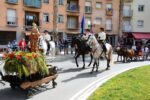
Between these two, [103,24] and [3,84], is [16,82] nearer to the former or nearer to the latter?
[3,84]

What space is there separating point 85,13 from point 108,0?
5971mm

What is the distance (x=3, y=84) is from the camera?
536 inches

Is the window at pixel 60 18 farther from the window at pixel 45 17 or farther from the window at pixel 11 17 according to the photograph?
the window at pixel 11 17

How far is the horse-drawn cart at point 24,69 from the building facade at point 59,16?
105ft

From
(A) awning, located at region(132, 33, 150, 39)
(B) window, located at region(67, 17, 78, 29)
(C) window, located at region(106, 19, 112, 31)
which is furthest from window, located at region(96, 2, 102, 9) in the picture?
(A) awning, located at region(132, 33, 150, 39)

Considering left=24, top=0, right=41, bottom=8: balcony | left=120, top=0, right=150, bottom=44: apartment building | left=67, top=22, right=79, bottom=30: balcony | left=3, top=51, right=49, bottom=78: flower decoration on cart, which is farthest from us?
left=120, top=0, right=150, bottom=44: apartment building

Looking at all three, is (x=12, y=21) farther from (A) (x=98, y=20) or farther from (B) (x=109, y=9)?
(B) (x=109, y=9)

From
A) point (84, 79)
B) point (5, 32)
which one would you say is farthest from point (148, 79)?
point (5, 32)

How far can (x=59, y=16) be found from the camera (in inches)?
2167

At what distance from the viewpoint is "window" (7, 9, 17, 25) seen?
48.2 metres

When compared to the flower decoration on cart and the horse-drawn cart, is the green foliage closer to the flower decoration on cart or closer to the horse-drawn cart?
the horse-drawn cart

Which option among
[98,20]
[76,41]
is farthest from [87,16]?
[76,41]

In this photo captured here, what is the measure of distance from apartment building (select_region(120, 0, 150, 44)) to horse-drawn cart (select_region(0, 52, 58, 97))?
51993mm

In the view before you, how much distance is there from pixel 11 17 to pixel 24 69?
1510 inches
